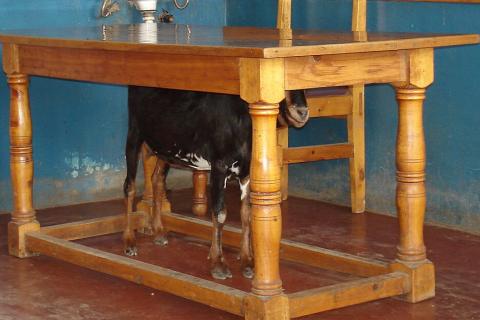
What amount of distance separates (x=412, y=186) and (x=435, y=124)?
1544mm

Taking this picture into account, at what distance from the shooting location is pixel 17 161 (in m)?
5.61

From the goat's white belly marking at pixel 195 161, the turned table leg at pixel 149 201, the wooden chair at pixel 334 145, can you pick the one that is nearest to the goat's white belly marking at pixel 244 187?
the goat's white belly marking at pixel 195 161

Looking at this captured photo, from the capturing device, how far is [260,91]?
4.01 meters

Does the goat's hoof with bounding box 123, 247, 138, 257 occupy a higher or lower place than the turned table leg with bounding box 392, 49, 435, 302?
lower

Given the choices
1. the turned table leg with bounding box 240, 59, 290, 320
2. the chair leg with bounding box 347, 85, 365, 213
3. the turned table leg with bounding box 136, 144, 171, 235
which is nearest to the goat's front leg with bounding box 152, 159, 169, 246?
the turned table leg with bounding box 136, 144, 171, 235

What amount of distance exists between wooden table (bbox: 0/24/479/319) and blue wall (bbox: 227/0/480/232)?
1.24m

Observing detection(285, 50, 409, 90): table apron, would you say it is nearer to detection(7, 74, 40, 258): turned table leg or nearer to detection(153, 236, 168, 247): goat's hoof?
detection(153, 236, 168, 247): goat's hoof

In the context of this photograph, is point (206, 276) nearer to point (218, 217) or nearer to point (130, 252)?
point (218, 217)

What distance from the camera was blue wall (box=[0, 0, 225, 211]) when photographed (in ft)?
21.9

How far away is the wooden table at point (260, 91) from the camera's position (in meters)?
4.11

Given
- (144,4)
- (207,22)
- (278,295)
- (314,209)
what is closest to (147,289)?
(278,295)

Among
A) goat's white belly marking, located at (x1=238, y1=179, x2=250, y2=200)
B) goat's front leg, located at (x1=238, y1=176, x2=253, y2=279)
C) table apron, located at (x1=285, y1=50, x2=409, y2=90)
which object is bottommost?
goat's front leg, located at (x1=238, y1=176, x2=253, y2=279)

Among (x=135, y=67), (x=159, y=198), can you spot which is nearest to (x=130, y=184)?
(x=159, y=198)

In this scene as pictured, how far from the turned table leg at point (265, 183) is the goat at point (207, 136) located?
512 mm
